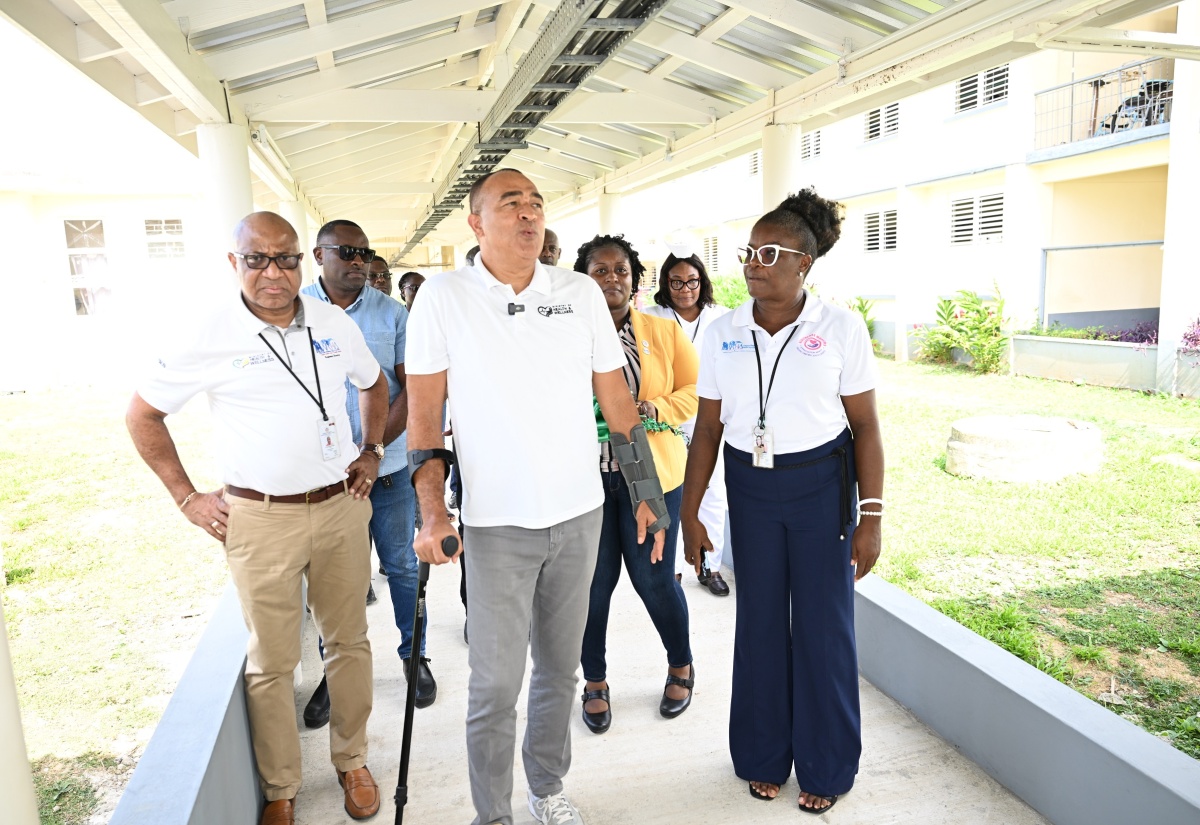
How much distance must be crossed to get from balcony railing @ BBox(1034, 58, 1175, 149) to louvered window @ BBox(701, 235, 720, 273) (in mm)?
11128

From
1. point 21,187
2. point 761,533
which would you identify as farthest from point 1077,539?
point 21,187

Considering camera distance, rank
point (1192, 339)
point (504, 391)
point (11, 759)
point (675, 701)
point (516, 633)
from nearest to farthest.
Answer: point (11, 759), point (504, 391), point (516, 633), point (675, 701), point (1192, 339)

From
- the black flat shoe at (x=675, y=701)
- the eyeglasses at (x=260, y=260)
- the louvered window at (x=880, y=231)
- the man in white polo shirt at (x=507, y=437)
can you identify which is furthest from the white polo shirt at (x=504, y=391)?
the louvered window at (x=880, y=231)

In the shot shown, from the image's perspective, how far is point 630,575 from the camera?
3.36 m

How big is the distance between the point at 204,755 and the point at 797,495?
1904 mm

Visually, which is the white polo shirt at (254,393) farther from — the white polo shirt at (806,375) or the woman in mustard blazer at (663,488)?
the white polo shirt at (806,375)

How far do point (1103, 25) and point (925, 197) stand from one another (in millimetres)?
14103

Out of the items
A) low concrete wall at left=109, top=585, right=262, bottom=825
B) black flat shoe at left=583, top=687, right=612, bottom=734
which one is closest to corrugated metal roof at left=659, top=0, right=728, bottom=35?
black flat shoe at left=583, top=687, right=612, bottom=734

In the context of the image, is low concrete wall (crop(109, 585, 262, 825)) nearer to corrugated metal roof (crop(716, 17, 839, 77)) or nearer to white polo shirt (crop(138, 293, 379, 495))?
white polo shirt (crop(138, 293, 379, 495))

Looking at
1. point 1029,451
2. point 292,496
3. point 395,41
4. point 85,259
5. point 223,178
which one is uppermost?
point 395,41

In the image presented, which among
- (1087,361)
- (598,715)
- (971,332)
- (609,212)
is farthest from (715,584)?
(971,332)

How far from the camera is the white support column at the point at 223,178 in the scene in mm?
5082

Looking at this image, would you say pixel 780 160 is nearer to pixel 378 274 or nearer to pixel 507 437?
pixel 378 274

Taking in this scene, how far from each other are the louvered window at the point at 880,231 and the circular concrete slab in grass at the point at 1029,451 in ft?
35.3
